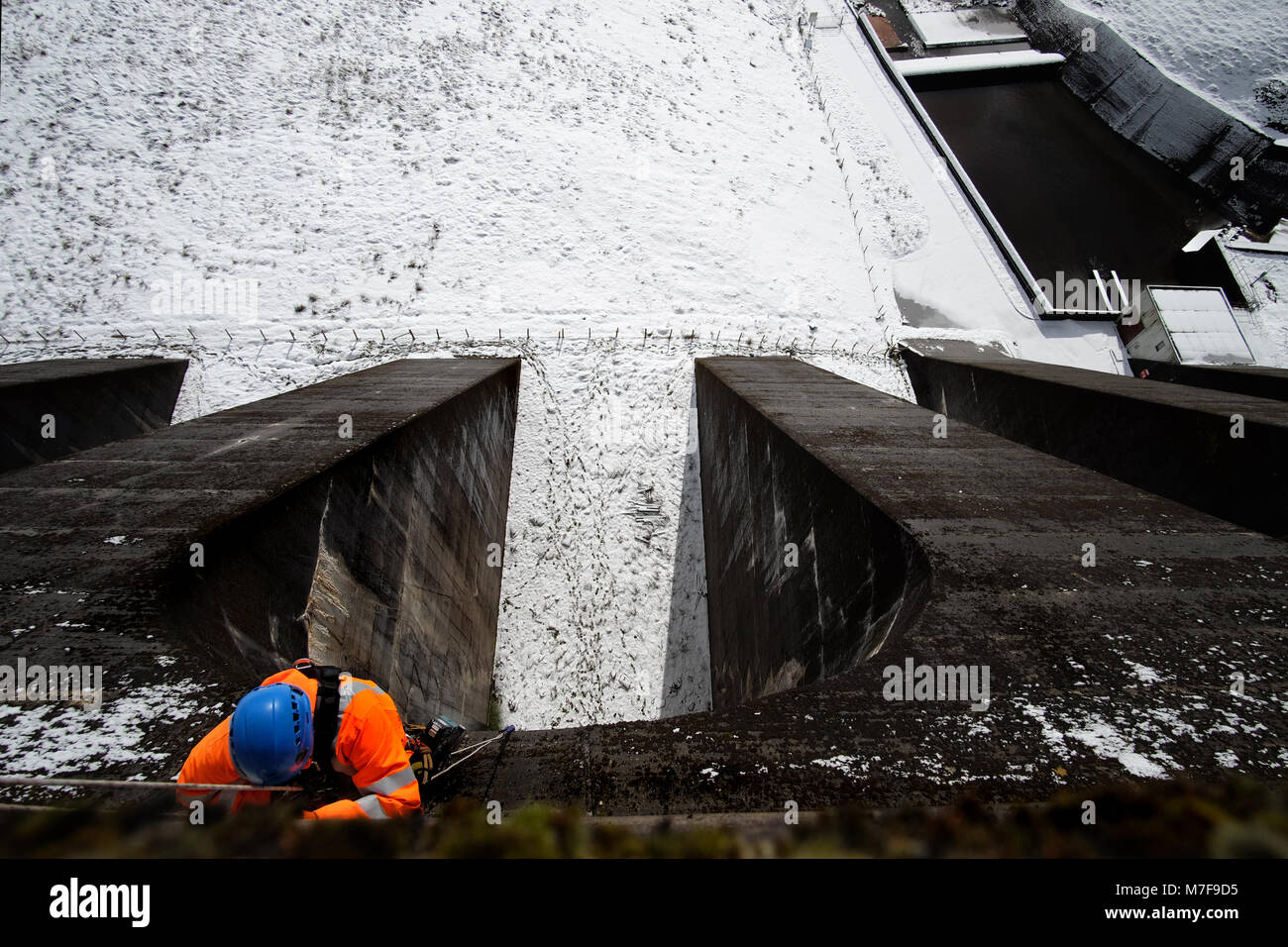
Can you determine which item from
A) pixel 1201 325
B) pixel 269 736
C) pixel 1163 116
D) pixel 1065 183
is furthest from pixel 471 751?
pixel 1163 116

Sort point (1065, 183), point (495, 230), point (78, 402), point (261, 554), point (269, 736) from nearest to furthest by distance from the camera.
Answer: point (269, 736) < point (261, 554) < point (78, 402) < point (495, 230) < point (1065, 183)

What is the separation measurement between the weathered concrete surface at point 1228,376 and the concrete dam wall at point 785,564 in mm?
8137

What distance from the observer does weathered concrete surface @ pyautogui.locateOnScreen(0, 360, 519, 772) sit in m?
3.20

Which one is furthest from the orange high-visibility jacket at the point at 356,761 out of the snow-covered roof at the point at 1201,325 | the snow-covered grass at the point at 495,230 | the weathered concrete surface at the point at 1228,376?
the snow-covered roof at the point at 1201,325

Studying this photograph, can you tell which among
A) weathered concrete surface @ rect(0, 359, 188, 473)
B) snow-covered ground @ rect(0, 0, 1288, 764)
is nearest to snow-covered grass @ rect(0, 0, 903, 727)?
snow-covered ground @ rect(0, 0, 1288, 764)

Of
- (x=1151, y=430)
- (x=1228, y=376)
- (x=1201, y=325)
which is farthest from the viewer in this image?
(x=1201, y=325)

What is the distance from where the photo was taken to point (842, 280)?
1409 cm

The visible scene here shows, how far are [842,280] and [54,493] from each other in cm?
1451

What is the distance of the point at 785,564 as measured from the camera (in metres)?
5.61

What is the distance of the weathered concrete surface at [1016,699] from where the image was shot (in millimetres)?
2428

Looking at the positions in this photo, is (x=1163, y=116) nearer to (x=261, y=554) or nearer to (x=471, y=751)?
(x=471, y=751)

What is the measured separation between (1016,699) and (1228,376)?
42.2 feet
